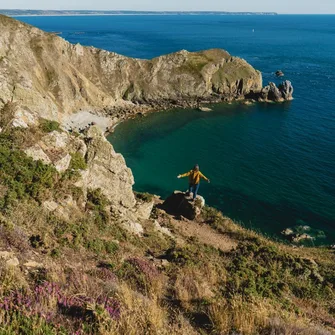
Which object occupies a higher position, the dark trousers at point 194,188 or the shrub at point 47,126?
the shrub at point 47,126

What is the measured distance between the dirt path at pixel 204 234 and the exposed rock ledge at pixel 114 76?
43.5 metres

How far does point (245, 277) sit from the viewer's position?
14.1m

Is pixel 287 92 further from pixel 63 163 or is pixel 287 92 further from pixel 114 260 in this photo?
pixel 114 260

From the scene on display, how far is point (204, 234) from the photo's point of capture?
2566 centimetres

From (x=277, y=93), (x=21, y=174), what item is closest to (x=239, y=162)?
(x=21, y=174)

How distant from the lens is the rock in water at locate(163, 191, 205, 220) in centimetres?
2900

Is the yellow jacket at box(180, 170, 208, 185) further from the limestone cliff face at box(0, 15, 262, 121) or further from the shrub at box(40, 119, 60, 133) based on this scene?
the limestone cliff face at box(0, 15, 262, 121)

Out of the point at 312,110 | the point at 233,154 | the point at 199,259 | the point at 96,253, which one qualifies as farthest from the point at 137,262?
the point at 312,110

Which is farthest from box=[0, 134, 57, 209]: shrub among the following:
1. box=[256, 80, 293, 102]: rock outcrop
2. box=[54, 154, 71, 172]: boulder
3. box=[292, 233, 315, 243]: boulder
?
box=[256, 80, 293, 102]: rock outcrop

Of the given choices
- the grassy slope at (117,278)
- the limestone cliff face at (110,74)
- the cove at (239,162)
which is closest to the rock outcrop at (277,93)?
the limestone cliff face at (110,74)

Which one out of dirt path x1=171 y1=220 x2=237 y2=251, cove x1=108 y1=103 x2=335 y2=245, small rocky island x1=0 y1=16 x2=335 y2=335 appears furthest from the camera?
cove x1=108 y1=103 x2=335 y2=245

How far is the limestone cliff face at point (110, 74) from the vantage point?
66250mm

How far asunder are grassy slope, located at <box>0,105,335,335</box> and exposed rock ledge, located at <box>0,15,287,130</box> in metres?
47.8

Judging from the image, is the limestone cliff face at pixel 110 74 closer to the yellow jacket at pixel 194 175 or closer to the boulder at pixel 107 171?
the boulder at pixel 107 171
